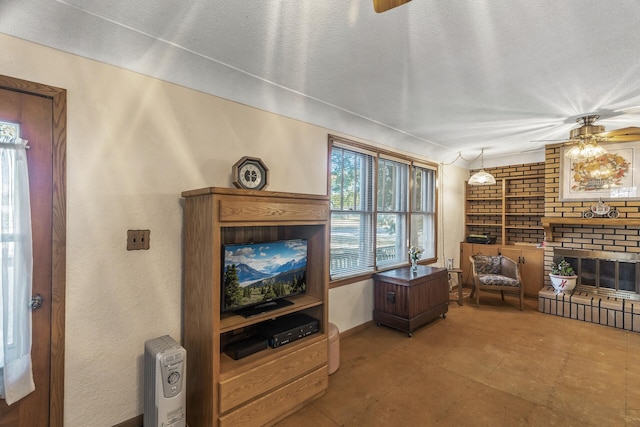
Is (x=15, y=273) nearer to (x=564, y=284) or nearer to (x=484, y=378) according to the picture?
(x=484, y=378)

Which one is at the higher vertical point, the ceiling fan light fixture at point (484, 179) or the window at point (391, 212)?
the ceiling fan light fixture at point (484, 179)

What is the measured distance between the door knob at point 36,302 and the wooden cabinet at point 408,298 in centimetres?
305

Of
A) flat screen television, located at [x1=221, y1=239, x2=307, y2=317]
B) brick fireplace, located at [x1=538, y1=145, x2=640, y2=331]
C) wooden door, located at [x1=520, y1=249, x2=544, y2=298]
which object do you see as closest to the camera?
flat screen television, located at [x1=221, y1=239, x2=307, y2=317]

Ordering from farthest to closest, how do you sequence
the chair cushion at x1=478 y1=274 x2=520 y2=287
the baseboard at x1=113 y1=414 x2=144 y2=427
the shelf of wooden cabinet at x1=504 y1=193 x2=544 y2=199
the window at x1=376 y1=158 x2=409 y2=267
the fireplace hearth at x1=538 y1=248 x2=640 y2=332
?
the shelf of wooden cabinet at x1=504 y1=193 x2=544 y2=199 < the chair cushion at x1=478 y1=274 x2=520 y2=287 < the window at x1=376 y1=158 x2=409 y2=267 < the fireplace hearth at x1=538 y1=248 x2=640 y2=332 < the baseboard at x1=113 y1=414 x2=144 y2=427

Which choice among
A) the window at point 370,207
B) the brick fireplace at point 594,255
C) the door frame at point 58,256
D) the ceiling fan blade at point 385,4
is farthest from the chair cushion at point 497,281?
the door frame at point 58,256

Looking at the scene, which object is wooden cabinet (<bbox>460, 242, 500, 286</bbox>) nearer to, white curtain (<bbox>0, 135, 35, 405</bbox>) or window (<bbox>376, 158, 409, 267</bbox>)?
window (<bbox>376, 158, 409, 267</bbox>)

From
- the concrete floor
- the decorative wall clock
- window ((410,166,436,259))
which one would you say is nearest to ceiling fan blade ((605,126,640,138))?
window ((410,166,436,259))

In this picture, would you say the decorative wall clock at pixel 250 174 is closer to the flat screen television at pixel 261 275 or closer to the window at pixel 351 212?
the flat screen television at pixel 261 275

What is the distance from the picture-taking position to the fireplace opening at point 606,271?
3.86 m

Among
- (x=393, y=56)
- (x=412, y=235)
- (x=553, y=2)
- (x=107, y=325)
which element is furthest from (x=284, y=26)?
(x=412, y=235)

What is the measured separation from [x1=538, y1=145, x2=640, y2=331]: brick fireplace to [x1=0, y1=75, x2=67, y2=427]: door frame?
17.5ft

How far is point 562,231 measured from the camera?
14.7 feet

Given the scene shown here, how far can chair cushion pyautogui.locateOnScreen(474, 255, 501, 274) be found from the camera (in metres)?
4.74

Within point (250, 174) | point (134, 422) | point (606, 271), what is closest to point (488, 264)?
point (606, 271)
